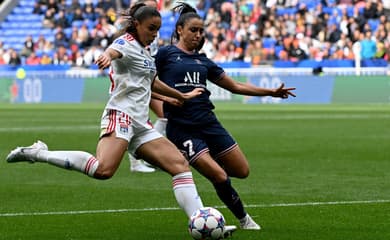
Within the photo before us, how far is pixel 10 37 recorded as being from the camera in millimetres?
52156

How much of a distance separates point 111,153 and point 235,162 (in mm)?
1471

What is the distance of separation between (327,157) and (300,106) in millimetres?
19206

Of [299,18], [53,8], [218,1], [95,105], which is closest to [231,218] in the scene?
[95,105]

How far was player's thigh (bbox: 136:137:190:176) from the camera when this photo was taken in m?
9.08

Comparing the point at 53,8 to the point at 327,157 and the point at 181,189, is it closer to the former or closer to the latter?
the point at 327,157

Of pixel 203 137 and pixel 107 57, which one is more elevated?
pixel 107 57

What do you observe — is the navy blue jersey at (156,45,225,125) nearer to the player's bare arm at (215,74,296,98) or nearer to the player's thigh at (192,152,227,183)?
the player's bare arm at (215,74,296,98)

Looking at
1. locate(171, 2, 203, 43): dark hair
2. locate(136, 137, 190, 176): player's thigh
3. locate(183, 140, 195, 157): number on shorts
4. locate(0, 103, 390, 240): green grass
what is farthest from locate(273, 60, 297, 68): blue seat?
locate(136, 137, 190, 176): player's thigh

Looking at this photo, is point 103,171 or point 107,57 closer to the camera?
point 107,57

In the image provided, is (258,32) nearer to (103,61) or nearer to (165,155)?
(165,155)

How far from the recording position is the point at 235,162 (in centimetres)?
1013

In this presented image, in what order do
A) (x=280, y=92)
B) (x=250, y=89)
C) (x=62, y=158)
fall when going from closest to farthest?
(x=62, y=158)
(x=280, y=92)
(x=250, y=89)

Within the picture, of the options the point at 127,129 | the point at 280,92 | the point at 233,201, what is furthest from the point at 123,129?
the point at 280,92

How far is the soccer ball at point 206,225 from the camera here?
859 cm
